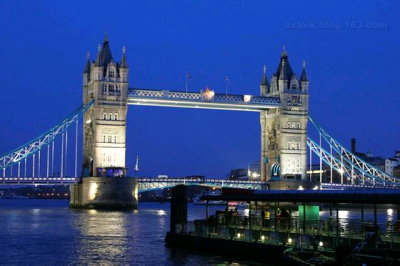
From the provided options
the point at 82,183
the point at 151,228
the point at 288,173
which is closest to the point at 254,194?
the point at 151,228

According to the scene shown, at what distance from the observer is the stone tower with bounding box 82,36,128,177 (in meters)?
107

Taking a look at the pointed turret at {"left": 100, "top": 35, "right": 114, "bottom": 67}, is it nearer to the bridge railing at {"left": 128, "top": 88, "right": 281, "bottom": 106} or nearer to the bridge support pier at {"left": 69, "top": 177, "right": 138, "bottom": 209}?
the bridge railing at {"left": 128, "top": 88, "right": 281, "bottom": 106}

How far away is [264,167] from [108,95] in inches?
1106

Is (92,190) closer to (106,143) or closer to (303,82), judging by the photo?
(106,143)

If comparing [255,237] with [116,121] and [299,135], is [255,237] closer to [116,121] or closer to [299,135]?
[116,121]

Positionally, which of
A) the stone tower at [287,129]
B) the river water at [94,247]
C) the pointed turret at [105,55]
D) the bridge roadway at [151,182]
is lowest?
the river water at [94,247]

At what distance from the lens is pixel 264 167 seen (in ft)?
407

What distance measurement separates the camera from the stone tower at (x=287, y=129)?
118500mm

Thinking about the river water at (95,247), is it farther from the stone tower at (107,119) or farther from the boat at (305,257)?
the stone tower at (107,119)

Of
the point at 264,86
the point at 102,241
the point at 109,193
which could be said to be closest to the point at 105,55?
the point at 109,193

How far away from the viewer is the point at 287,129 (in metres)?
119

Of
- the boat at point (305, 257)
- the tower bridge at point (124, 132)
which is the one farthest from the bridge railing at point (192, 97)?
the boat at point (305, 257)

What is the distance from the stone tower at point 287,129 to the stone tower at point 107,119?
23306mm

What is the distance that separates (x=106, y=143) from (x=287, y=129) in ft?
87.2
